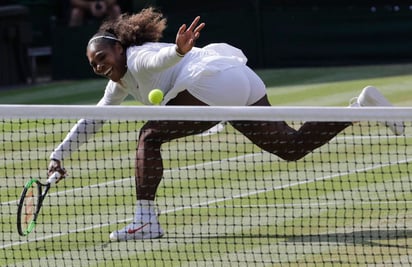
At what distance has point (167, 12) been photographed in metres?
20.9

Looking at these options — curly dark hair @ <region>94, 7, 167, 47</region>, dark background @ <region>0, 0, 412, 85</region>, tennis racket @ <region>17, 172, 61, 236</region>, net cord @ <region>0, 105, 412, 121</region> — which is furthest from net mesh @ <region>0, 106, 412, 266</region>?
dark background @ <region>0, 0, 412, 85</region>

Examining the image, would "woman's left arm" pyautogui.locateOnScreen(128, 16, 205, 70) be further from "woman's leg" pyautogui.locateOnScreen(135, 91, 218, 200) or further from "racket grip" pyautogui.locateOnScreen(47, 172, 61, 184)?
"racket grip" pyautogui.locateOnScreen(47, 172, 61, 184)

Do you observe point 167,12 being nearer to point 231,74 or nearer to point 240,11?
point 240,11

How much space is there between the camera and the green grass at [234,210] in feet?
25.1

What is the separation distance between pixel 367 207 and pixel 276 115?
6.74ft

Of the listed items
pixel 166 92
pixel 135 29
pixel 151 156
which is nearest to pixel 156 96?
pixel 166 92

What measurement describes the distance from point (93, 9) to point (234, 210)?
1243 cm

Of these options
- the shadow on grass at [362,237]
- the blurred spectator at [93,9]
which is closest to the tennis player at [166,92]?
the shadow on grass at [362,237]

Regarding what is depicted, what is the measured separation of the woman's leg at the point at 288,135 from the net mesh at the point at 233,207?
1.69 ft

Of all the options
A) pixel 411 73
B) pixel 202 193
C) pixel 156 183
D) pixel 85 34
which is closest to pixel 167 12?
pixel 85 34

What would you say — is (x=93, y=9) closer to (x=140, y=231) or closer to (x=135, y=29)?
(x=135, y=29)

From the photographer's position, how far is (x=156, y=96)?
816 centimetres

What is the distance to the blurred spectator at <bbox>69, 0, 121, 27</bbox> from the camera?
820 inches

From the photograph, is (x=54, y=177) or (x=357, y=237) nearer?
(x=357, y=237)
